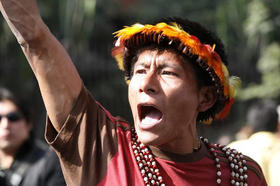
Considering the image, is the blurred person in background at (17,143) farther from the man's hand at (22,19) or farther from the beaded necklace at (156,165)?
the man's hand at (22,19)

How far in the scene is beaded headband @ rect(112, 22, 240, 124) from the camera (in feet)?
9.03

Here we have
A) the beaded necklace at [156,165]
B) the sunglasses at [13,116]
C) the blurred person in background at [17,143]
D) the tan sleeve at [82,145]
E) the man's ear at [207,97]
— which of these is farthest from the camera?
the sunglasses at [13,116]

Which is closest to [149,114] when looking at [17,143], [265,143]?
[265,143]

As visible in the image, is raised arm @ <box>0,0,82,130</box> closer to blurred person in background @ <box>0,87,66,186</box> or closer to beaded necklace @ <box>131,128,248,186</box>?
beaded necklace @ <box>131,128,248,186</box>

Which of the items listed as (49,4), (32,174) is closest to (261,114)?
(32,174)

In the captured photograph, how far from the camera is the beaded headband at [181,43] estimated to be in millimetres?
2752

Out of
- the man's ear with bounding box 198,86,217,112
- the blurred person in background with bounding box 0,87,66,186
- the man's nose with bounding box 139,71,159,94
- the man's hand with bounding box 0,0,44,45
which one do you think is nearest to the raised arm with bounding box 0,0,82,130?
the man's hand with bounding box 0,0,44,45

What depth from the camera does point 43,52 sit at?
245 cm

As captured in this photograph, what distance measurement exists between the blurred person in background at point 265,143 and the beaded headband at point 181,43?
210cm

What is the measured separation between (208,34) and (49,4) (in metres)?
14.5

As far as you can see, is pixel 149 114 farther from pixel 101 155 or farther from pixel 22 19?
pixel 22 19

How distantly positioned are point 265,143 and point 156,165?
8.86 feet

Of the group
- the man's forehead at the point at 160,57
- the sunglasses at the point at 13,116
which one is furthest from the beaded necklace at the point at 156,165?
the sunglasses at the point at 13,116

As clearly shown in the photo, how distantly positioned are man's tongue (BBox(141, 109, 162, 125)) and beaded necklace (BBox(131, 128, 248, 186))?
170 mm
